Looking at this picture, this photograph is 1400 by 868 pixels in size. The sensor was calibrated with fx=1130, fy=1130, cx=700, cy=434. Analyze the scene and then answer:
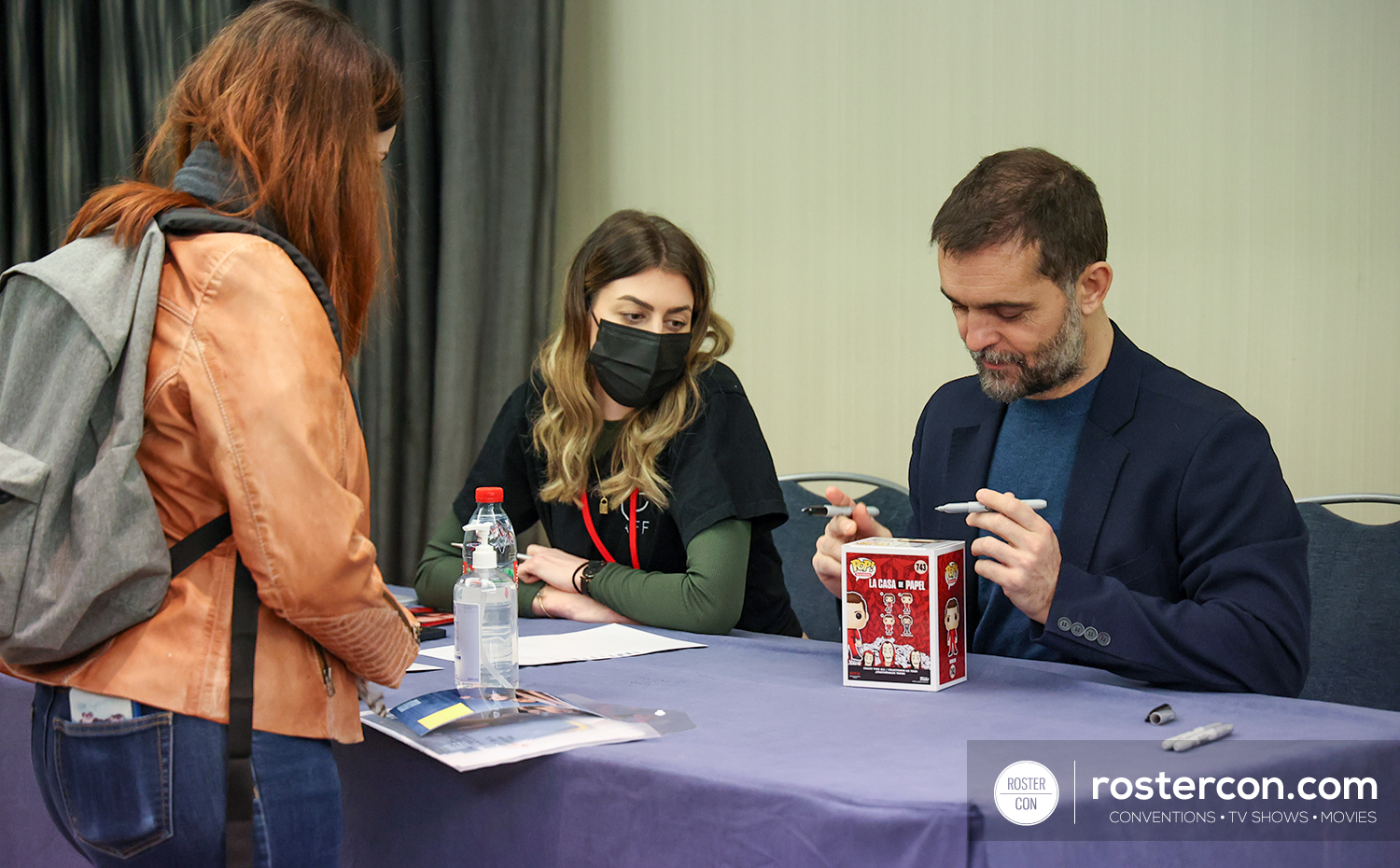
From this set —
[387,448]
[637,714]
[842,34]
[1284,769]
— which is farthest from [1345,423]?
[387,448]

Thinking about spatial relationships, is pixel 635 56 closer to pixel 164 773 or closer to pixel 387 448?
pixel 387 448

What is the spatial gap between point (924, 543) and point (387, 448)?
197 cm

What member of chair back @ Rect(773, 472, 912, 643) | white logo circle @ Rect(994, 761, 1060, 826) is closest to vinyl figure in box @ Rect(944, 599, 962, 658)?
white logo circle @ Rect(994, 761, 1060, 826)

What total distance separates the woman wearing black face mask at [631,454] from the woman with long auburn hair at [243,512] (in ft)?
3.01

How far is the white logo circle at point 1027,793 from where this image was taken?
97 centimetres

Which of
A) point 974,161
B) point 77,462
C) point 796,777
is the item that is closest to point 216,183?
point 77,462

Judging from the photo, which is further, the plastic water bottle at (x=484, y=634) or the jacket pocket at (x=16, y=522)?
the plastic water bottle at (x=484, y=634)

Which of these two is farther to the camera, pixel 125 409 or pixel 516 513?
pixel 516 513

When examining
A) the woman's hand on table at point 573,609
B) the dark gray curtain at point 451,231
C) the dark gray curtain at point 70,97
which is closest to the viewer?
the woman's hand on table at point 573,609

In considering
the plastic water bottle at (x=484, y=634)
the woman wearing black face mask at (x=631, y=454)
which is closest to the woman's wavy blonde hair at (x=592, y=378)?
the woman wearing black face mask at (x=631, y=454)

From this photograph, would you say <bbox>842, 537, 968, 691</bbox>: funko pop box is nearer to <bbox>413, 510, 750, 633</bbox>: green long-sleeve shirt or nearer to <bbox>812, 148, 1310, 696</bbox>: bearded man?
<bbox>812, 148, 1310, 696</bbox>: bearded man

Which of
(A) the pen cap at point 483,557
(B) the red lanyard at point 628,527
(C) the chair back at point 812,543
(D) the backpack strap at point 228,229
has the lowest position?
(C) the chair back at point 812,543

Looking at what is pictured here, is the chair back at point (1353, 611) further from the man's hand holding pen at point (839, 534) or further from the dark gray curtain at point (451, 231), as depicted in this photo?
the dark gray curtain at point (451, 231)

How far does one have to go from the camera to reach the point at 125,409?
3.11 feet
